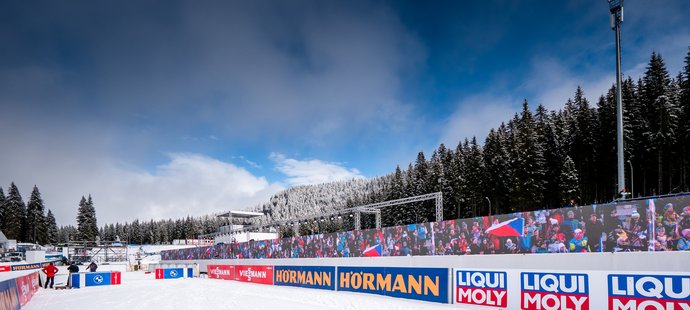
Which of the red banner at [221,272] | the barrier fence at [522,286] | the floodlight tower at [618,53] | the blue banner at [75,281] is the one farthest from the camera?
the red banner at [221,272]

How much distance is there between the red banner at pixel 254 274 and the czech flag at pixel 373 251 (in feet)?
21.9

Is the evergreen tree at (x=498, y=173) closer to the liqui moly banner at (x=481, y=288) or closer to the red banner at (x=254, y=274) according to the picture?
the red banner at (x=254, y=274)

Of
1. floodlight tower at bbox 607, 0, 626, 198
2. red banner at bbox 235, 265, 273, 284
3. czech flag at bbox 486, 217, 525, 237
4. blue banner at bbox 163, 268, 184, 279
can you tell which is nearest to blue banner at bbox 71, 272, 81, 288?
blue banner at bbox 163, 268, 184, 279

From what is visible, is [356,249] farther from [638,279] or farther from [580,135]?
[580,135]

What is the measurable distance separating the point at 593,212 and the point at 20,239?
353 feet

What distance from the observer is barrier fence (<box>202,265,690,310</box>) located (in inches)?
361

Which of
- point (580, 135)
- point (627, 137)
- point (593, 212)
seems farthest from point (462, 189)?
point (593, 212)

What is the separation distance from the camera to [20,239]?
88.2m

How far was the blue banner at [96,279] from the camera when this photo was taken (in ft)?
83.8

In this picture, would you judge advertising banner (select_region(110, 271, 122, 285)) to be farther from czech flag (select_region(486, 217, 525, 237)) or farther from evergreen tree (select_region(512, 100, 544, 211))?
evergreen tree (select_region(512, 100, 544, 211))

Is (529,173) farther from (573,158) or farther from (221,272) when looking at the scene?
(221,272)

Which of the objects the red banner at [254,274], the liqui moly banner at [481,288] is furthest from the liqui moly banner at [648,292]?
the red banner at [254,274]

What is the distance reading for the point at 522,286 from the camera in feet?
37.9

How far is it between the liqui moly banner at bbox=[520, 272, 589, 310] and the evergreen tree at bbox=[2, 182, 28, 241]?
105m
